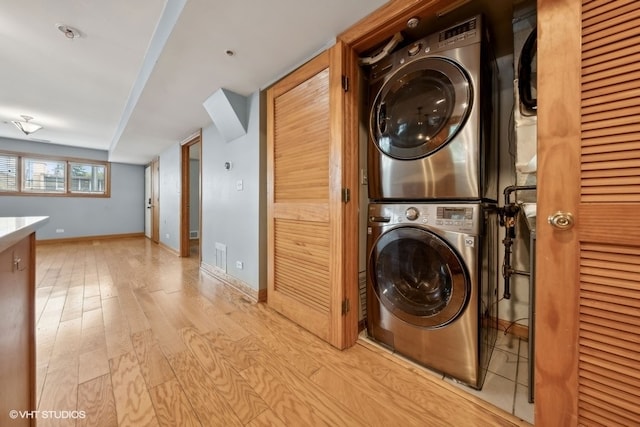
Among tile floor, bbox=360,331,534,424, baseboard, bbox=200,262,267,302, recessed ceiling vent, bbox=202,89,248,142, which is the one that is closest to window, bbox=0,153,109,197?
baseboard, bbox=200,262,267,302

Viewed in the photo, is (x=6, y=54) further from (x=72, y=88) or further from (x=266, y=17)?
(x=266, y=17)

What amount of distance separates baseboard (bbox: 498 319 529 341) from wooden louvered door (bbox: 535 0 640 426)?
0.95 m

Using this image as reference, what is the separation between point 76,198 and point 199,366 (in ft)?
22.0

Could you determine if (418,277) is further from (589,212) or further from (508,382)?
(589,212)

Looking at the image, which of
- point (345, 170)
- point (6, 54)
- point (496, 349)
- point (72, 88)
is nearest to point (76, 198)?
point (72, 88)

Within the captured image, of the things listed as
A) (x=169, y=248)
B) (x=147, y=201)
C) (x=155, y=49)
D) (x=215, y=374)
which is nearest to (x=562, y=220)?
(x=215, y=374)

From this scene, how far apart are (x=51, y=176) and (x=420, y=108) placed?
7773 mm

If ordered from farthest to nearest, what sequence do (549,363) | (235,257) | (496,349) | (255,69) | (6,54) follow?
(235,257)
(6,54)
(255,69)
(496,349)
(549,363)

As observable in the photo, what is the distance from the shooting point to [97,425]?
93cm

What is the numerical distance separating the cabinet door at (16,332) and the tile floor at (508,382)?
5.24ft

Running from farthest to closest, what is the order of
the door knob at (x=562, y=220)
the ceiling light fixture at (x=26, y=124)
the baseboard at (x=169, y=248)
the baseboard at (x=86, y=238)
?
the baseboard at (x=86, y=238) → the baseboard at (x=169, y=248) → the ceiling light fixture at (x=26, y=124) → the door knob at (x=562, y=220)

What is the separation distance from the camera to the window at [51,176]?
483 centimetres

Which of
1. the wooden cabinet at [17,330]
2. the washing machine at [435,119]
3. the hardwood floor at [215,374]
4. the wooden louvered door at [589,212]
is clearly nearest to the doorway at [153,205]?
the hardwood floor at [215,374]

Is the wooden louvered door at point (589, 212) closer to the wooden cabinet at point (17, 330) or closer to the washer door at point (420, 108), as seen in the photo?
the washer door at point (420, 108)
